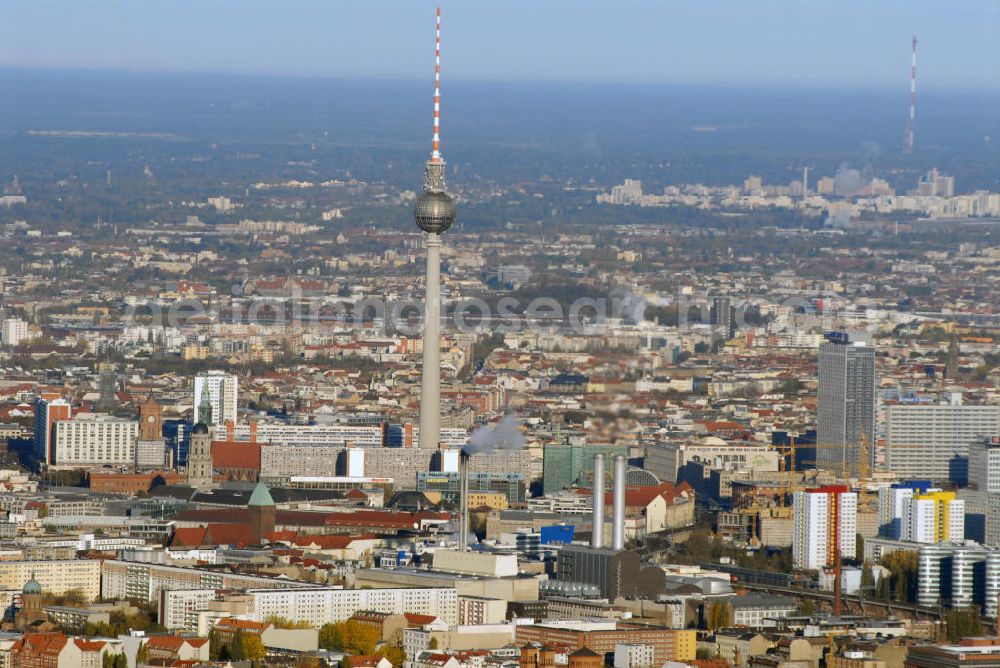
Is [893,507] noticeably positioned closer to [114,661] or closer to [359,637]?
[359,637]

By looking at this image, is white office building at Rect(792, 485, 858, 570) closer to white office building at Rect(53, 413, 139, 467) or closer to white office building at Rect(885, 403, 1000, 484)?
white office building at Rect(885, 403, 1000, 484)

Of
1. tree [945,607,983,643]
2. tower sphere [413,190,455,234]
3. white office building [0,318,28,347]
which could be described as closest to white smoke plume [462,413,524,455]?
tower sphere [413,190,455,234]

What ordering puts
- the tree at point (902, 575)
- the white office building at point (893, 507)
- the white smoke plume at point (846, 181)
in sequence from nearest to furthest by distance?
1. the tree at point (902, 575)
2. the white office building at point (893, 507)
3. the white smoke plume at point (846, 181)

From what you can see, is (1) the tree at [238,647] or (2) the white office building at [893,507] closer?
(1) the tree at [238,647]

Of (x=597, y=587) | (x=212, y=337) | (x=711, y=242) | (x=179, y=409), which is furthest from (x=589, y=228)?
(x=597, y=587)

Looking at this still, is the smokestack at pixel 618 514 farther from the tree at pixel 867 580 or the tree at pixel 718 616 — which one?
the tree at pixel 718 616

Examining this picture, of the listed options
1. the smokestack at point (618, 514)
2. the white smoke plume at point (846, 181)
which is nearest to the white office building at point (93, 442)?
the smokestack at point (618, 514)
